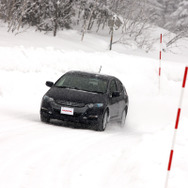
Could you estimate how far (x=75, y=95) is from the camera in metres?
12.4

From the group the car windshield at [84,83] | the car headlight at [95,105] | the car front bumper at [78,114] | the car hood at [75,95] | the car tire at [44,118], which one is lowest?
the car tire at [44,118]

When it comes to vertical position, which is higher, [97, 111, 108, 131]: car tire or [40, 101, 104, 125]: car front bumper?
[40, 101, 104, 125]: car front bumper

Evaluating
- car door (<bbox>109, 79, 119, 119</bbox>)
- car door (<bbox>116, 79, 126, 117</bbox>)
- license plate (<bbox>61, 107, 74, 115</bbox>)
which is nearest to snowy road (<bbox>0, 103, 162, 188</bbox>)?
license plate (<bbox>61, 107, 74, 115</bbox>)

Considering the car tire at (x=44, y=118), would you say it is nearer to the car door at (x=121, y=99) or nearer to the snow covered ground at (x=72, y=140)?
the snow covered ground at (x=72, y=140)

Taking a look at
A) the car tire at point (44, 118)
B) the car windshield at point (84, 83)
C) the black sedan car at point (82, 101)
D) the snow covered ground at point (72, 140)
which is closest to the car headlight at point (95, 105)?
the black sedan car at point (82, 101)

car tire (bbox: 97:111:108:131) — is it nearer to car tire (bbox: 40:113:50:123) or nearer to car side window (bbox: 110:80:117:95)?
car side window (bbox: 110:80:117:95)

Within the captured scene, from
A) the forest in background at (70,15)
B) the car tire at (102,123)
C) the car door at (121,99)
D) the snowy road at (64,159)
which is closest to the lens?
the snowy road at (64,159)

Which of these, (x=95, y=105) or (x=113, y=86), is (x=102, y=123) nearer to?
(x=95, y=105)

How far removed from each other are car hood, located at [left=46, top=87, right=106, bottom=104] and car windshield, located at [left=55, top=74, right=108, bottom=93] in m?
0.36

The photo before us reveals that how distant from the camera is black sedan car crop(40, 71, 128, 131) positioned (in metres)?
12.1

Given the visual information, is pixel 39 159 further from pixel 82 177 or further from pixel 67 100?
pixel 67 100

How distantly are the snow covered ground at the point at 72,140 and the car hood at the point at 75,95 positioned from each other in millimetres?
717

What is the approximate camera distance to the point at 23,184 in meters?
6.12

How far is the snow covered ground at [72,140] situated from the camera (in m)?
6.66
